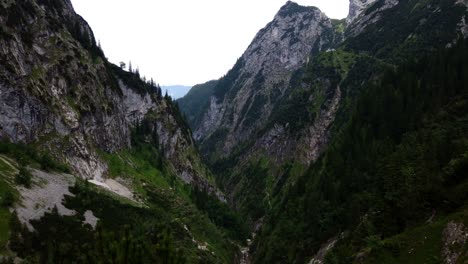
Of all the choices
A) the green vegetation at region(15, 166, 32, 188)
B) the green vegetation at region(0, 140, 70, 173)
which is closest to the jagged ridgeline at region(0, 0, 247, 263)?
the green vegetation at region(15, 166, 32, 188)

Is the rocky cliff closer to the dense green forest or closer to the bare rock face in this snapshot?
the dense green forest

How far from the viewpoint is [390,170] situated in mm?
81688

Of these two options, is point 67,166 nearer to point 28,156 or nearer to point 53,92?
point 28,156

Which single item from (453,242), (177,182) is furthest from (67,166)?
(453,242)

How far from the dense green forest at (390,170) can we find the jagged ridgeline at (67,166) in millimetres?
30408

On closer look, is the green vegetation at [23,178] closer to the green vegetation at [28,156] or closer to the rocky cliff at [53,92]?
the green vegetation at [28,156]

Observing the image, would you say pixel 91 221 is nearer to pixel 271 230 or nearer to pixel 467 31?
pixel 271 230

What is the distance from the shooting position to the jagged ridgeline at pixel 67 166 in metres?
84.4

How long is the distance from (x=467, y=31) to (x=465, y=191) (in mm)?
169026

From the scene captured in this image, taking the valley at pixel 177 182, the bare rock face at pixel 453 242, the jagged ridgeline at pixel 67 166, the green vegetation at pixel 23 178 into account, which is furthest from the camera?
the green vegetation at pixel 23 178

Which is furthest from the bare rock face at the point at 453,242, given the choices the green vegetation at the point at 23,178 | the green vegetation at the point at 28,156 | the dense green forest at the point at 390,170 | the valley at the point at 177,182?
the green vegetation at the point at 28,156

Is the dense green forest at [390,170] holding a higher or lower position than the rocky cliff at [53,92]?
lower

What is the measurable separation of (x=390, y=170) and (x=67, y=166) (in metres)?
99.8

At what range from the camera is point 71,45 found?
177 m
